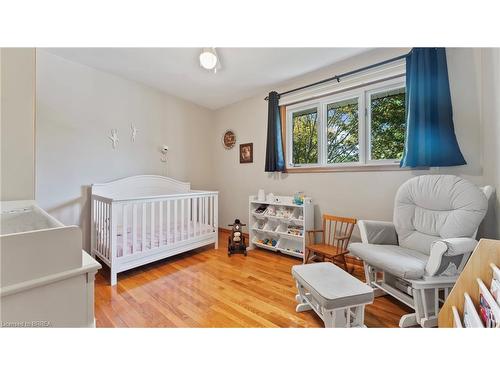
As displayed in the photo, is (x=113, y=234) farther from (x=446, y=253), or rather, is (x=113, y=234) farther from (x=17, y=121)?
(x=446, y=253)

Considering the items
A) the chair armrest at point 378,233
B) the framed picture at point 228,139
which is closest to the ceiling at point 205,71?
the framed picture at point 228,139

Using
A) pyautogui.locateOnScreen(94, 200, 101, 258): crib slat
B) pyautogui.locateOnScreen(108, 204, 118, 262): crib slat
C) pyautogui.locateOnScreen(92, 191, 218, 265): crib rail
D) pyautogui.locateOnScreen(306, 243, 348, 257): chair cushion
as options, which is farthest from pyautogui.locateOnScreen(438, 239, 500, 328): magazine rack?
pyautogui.locateOnScreen(94, 200, 101, 258): crib slat

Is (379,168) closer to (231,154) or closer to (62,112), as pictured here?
(231,154)

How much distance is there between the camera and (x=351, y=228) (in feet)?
6.75

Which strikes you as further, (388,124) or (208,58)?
(388,124)

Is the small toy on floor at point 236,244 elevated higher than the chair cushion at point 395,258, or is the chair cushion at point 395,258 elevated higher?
the chair cushion at point 395,258

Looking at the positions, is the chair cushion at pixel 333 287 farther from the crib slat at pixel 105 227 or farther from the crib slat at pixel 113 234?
Answer: the crib slat at pixel 105 227

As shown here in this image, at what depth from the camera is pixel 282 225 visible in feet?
8.61

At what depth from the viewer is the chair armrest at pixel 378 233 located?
5.51 ft

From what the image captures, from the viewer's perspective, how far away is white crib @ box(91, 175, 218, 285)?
1.85 meters

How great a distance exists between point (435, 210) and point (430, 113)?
797 millimetres

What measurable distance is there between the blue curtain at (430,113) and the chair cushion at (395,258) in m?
0.76

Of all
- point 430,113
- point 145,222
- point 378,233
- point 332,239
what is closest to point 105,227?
point 145,222
